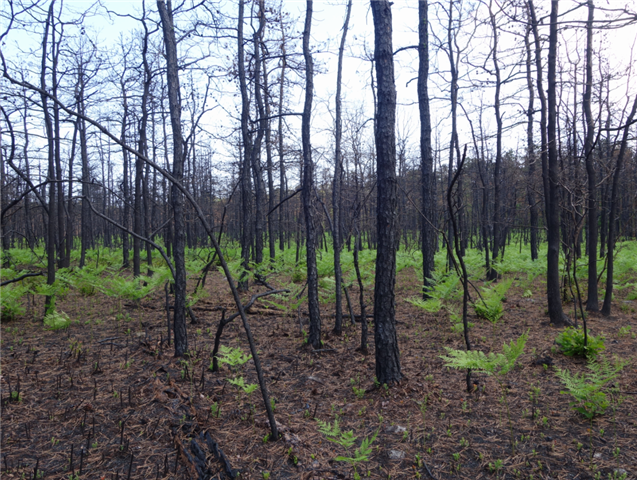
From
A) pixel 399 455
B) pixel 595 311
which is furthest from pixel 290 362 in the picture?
pixel 595 311

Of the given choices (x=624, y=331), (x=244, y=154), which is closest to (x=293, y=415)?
(x=624, y=331)

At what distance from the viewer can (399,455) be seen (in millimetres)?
3074

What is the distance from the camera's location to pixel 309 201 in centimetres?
552

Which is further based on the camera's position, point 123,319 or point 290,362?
point 123,319

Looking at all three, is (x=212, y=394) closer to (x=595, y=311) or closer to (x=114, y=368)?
(x=114, y=368)

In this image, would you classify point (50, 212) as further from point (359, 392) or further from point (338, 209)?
point (359, 392)

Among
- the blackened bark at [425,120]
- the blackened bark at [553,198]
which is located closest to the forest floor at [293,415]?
the blackened bark at [553,198]

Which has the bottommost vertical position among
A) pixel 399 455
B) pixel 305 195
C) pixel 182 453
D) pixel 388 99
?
pixel 399 455

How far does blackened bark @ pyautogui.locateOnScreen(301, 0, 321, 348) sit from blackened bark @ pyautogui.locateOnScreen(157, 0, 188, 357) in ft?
5.67

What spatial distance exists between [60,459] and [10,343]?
4.10 m

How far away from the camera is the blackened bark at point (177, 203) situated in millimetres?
4930

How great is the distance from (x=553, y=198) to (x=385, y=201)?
171 inches

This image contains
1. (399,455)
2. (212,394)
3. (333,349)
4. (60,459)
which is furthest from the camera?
(333,349)

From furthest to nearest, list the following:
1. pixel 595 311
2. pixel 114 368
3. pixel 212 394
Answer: pixel 595 311, pixel 114 368, pixel 212 394
